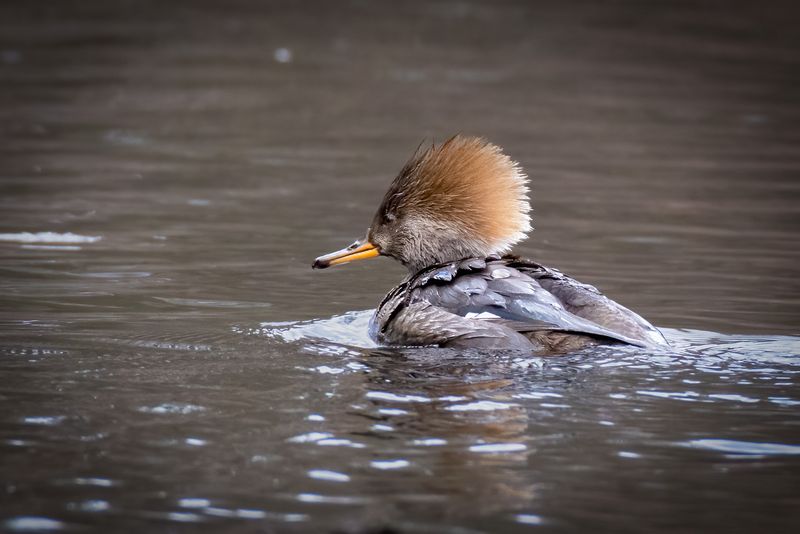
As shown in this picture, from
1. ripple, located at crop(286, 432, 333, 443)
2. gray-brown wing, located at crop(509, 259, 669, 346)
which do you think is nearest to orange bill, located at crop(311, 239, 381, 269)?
gray-brown wing, located at crop(509, 259, 669, 346)

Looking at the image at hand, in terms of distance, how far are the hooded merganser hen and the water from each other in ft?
0.58

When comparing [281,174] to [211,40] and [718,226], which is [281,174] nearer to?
[718,226]

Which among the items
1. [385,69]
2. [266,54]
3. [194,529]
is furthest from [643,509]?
[266,54]

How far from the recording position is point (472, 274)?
7320 millimetres

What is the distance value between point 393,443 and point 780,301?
14.4 feet

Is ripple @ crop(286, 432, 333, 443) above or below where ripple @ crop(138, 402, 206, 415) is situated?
below

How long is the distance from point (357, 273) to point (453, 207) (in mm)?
2604

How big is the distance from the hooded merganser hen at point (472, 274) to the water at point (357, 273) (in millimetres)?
178

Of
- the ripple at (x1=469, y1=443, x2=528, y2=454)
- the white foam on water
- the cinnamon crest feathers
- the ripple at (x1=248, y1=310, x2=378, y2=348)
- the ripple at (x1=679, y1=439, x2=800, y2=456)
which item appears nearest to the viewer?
the ripple at (x1=469, y1=443, x2=528, y2=454)

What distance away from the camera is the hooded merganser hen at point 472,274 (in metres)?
6.91

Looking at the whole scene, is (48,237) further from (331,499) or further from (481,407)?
(331,499)

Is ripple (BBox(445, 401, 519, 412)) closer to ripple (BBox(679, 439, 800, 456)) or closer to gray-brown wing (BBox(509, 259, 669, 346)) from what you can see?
ripple (BBox(679, 439, 800, 456))

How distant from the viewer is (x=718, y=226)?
11.5 m

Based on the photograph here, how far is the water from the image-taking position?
5027mm
